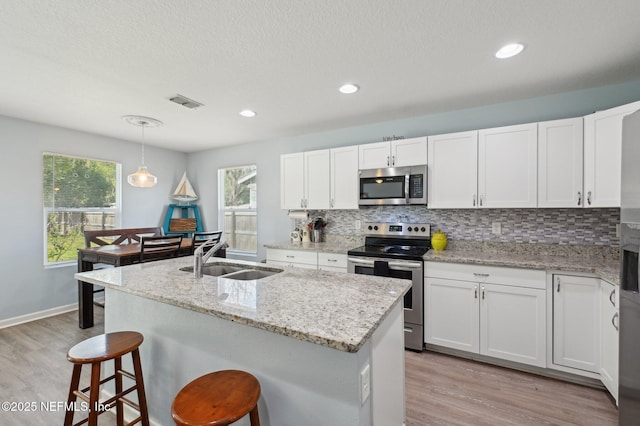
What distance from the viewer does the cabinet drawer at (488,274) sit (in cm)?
232

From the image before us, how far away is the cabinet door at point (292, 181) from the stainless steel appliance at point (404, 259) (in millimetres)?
969

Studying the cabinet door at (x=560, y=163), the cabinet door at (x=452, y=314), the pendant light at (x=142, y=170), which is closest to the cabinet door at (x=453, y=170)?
the cabinet door at (x=560, y=163)

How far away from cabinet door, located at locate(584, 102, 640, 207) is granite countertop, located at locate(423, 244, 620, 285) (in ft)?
1.58

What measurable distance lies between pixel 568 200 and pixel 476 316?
1.23 m

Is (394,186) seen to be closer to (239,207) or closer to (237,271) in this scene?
(237,271)

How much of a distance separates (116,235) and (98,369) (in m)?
3.28

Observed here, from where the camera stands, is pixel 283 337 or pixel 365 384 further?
pixel 283 337

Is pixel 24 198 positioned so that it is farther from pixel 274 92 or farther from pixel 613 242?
pixel 613 242

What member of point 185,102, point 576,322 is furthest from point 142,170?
point 576,322

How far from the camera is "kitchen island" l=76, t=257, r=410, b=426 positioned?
112 cm

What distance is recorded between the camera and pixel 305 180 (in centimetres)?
374

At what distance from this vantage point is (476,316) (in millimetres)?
2525

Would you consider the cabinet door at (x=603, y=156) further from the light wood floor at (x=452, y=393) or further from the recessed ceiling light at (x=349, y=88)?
the recessed ceiling light at (x=349, y=88)

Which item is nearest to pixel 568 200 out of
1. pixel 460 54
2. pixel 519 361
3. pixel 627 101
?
pixel 627 101
